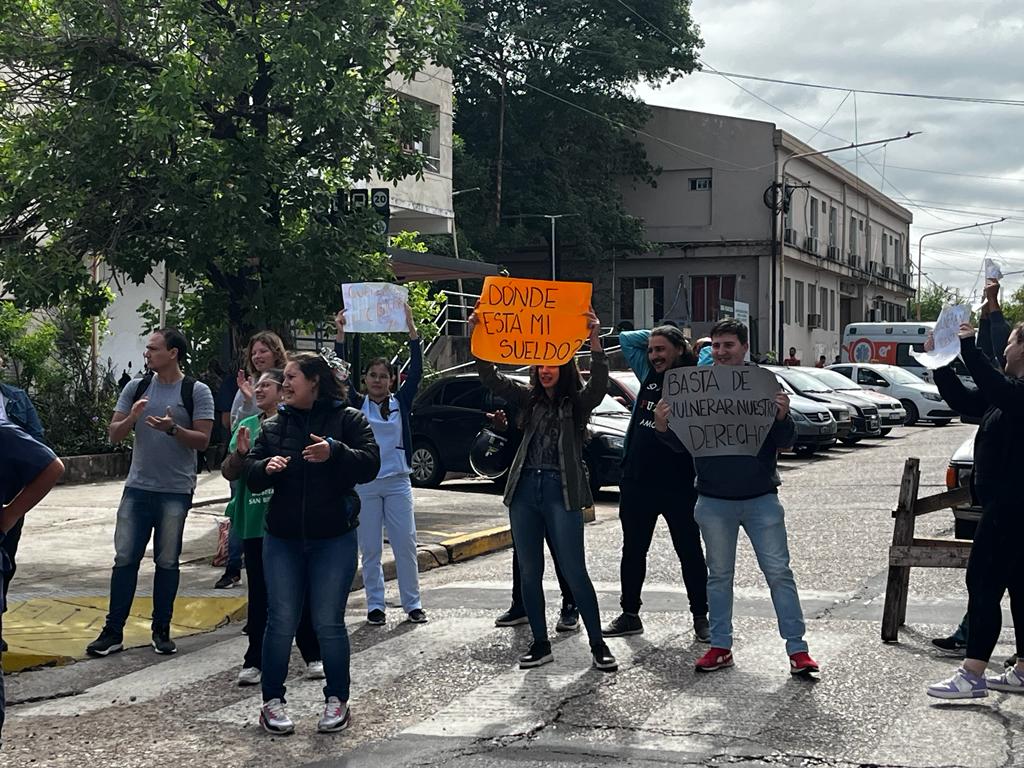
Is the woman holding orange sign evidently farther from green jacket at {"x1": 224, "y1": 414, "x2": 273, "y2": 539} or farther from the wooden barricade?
the wooden barricade

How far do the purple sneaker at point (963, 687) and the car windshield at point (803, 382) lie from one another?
21072 mm

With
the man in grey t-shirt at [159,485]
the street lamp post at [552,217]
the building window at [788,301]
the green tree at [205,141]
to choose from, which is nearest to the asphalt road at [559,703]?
the man in grey t-shirt at [159,485]

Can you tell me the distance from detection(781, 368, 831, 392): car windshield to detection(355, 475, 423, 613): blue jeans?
62.3 ft

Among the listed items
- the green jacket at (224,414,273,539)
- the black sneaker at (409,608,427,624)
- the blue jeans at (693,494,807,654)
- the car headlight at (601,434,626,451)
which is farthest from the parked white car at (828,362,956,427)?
the green jacket at (224,414,273,539)

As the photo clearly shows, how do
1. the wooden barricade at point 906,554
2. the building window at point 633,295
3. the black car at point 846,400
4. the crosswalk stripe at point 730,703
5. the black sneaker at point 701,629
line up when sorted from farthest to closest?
the building window at point 633,295, the black car at point 846,400, the black sneaker at point 701,629, the wooden barricade at point 906,554, the crosswalk stripe at point 730,703

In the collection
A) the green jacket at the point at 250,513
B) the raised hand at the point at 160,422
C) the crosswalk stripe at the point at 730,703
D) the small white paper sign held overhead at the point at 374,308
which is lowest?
the crosswalk stripe at the point at 730,703

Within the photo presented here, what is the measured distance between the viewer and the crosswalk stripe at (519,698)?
20.0 ft

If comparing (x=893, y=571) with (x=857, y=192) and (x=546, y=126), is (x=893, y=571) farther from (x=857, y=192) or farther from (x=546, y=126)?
(x=857, y=192)

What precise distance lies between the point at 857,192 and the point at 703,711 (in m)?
60.2

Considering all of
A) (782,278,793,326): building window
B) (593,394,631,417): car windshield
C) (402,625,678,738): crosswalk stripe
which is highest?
(782,278,793,326): building window

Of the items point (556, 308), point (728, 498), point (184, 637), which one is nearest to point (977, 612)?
point (728, 498)

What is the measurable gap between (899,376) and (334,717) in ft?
105

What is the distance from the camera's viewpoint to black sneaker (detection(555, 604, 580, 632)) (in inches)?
332

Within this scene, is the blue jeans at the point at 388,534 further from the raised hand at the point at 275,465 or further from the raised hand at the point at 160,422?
the raised hand at the point at 275,465
